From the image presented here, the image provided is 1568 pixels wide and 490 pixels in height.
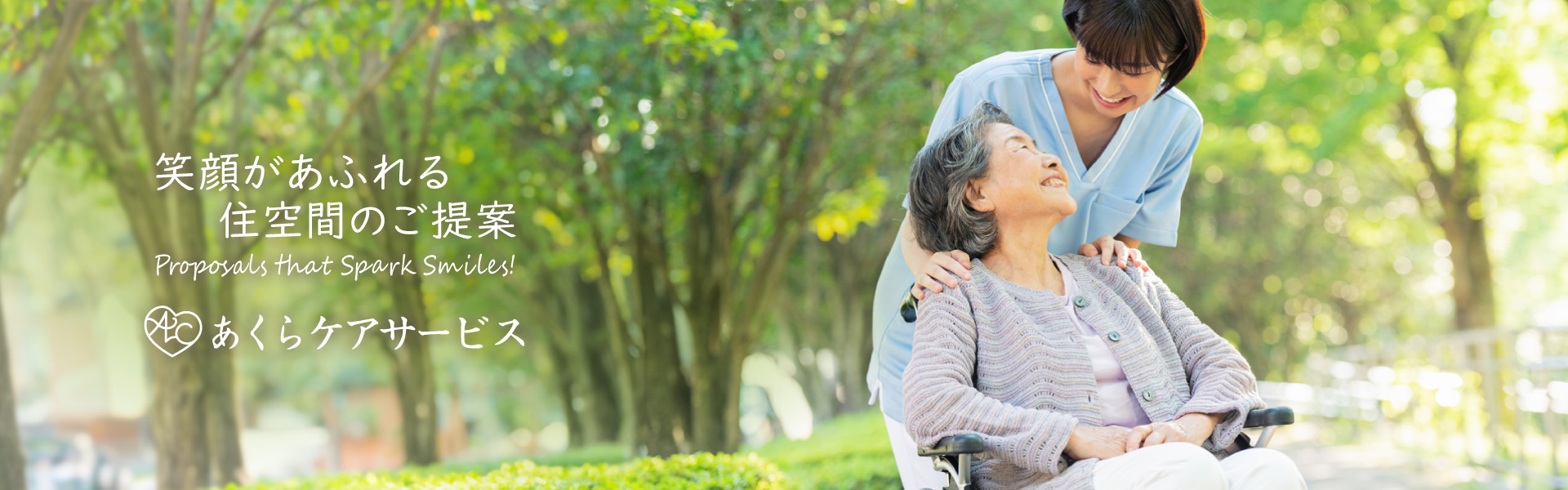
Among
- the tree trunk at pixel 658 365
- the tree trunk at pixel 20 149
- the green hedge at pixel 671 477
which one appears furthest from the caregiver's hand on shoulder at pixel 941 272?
the tree trunk at pixel 658 365

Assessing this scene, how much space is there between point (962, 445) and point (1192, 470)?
39cm

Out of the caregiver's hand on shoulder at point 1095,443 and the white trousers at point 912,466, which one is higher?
the caregiver's hand on shoulder at point 1095,443

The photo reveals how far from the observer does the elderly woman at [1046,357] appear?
79.7 inches

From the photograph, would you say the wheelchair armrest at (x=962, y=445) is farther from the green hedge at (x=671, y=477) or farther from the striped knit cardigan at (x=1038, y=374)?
the green hedge at (x=671, y=477)

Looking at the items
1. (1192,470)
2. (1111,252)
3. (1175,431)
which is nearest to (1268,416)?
(1175,431)

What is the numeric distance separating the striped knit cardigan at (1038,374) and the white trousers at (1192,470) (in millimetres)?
61

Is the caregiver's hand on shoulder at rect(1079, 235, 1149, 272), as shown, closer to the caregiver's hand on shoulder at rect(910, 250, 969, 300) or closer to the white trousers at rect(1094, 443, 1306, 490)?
the caregiver's hand on shoulder at rect(910, 250, 969, 300)

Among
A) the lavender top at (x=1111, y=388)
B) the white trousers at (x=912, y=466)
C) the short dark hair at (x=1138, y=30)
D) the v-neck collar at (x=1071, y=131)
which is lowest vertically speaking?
the white trousers at (x=912, y=466)

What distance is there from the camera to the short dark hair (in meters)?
2.16

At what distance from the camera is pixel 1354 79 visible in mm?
9758

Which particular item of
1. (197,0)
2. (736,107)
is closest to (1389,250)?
(736,107)

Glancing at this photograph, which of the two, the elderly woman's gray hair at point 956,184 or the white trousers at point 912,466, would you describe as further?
the white trousers at point 912,466

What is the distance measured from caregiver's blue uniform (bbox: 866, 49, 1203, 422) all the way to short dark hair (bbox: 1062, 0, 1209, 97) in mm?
276

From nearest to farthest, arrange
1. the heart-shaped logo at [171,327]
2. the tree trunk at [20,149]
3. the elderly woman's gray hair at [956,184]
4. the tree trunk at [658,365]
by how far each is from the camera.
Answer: the elderly woman's gray hair at [956,184] → the tree trunk at [20,149] → the heart-shaped logo at [171,327] → the tree trunk at [658,365]
